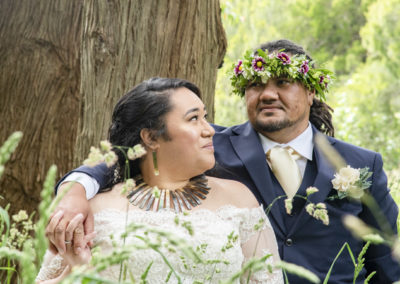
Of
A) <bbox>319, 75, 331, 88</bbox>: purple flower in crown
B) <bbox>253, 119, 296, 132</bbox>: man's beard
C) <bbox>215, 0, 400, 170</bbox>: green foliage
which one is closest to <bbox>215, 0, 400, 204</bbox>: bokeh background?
<bbox>215, 0, 400, 170</bbox>: green foliage

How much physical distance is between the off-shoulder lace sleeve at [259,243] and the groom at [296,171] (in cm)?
40

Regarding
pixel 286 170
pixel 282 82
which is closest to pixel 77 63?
pixel 282 82

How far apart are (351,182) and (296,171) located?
391 millimetres

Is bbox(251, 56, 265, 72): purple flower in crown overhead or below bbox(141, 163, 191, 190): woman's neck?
overhead

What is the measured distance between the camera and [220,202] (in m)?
2.84

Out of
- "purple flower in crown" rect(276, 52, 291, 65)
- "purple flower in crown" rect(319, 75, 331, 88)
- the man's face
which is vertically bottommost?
the man's face

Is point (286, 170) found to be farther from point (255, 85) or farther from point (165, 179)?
point (165, 179)

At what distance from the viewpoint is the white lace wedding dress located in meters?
2.55

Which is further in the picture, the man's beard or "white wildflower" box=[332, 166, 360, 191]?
the man's beard

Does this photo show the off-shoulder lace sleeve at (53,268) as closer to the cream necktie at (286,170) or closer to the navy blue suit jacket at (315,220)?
the navy blue suit jacket at (315,220)

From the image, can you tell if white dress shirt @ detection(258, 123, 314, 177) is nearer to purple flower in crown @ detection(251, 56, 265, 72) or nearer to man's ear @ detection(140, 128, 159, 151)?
purple flower in crown @ detection(251, 56, 265, 72)

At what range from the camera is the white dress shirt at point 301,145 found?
3.49 meters

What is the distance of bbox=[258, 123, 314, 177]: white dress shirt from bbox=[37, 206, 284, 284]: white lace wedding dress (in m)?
0.77

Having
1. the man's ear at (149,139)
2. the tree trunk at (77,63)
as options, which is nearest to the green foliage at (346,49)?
the tree trunk at (77,63)
